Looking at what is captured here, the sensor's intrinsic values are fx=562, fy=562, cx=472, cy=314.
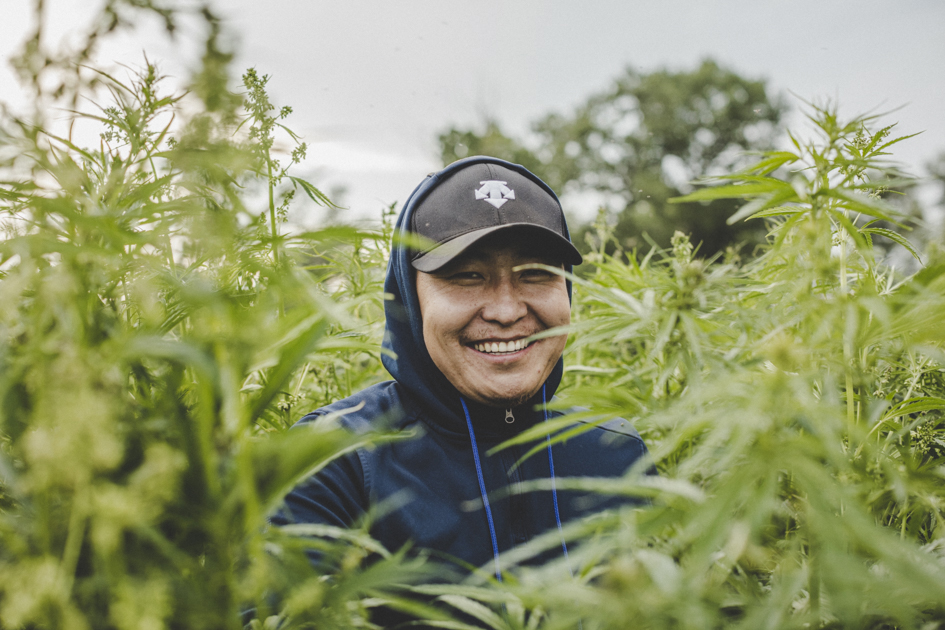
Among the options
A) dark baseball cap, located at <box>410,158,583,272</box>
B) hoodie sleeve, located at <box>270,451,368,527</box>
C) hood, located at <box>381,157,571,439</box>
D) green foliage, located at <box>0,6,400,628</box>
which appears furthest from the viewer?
hood, located at <box>381,157,571,439</box>

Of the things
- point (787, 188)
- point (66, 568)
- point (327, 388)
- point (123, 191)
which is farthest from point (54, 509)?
point (327, 388)

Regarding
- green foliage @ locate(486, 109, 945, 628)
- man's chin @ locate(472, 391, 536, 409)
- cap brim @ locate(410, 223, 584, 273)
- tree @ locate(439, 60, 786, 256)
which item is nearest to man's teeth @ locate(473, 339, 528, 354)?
man's chin @ locate(472, 391, 536, 409)

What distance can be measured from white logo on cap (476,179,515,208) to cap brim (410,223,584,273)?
13 cm

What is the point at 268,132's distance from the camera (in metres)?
1.15

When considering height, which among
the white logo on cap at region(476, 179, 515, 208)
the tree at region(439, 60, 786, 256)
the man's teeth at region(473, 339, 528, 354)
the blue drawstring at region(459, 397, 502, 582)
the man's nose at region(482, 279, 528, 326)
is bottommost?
the blue drawstring at region(459, 397, 502, 582)

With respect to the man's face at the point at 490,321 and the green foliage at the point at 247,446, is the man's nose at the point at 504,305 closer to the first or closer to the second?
the man's face at the point at 490,321

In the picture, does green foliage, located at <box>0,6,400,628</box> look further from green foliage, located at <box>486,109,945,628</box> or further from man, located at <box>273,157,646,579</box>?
man, located at <box>273,157,646,579</box>

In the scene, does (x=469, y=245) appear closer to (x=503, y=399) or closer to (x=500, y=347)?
(x=500, y=347)

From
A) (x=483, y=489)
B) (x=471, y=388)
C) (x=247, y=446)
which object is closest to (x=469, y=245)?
(x=471, y=388)

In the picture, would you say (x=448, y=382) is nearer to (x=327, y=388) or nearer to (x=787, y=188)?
(x=327, y=388)

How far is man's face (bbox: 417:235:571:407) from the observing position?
5.45ft

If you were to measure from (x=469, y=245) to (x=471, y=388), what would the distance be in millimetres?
433

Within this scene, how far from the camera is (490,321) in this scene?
1674mm

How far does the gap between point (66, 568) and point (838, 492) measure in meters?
0.63
